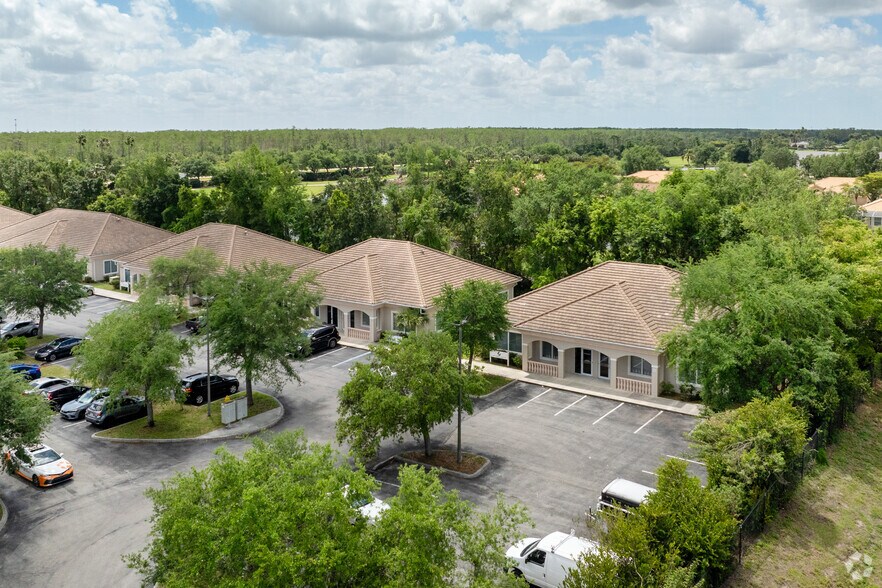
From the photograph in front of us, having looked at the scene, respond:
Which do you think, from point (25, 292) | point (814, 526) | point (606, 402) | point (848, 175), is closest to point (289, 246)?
point (25, 292)

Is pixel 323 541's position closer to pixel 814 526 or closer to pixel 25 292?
pixel 814 526

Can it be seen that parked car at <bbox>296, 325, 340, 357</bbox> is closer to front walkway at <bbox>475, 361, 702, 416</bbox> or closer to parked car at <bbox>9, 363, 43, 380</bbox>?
front walkway at <bbox>475, 361, 702, 416</bbox>

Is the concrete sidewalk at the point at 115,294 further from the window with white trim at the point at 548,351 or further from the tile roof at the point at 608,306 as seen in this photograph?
the window with white trim at the point at 548,351

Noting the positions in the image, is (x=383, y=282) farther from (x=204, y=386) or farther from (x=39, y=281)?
(x=39, y=281)

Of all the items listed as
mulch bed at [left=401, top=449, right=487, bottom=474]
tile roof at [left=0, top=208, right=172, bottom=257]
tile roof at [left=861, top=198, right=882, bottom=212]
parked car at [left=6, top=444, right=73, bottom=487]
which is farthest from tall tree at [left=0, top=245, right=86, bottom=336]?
tile roof at [left=861, top=198, right=882, bottom=212]

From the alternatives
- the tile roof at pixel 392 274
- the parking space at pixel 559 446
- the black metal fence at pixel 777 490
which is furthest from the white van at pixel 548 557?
the tile roof at pixel 392 274
